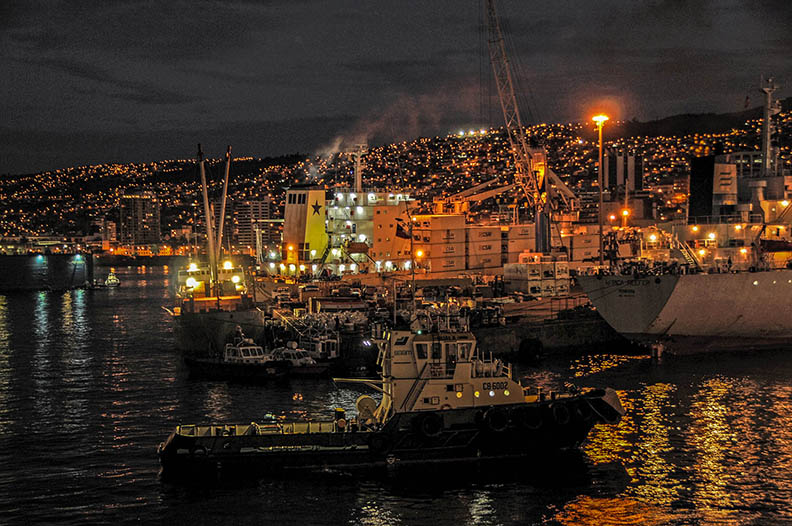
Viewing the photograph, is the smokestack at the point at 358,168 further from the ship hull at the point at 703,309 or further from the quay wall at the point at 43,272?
the quay wall at the point at 43,272

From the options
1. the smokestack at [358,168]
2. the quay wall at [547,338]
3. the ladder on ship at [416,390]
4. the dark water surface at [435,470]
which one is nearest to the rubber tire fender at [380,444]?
the dark water surface at [435,470]

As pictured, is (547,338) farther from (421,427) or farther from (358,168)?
(358,168)

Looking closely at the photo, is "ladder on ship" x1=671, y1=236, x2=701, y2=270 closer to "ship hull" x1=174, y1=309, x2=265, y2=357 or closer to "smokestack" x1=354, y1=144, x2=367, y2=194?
"ship hull" x1=174, y1=309, x2=265, y2=357

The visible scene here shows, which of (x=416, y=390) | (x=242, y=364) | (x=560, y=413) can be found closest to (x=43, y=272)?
(x=242, y=364)

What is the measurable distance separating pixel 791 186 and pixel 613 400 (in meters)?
31.9

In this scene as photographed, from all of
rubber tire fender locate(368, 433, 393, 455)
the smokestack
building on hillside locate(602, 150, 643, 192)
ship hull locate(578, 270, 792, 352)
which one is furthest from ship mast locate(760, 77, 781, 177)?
building on hillside locate(602, 150, 643, 192)

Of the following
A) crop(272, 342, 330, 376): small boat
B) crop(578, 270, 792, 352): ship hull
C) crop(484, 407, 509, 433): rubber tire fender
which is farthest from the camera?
crop(578, 270, 792, 352): ship hull

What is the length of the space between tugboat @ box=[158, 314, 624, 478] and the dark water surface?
55cm

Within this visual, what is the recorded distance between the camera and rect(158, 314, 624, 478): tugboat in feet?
76.5

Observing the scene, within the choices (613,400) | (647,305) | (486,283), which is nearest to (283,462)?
(613,400)

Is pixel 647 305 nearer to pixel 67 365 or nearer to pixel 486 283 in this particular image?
pixel 486 283

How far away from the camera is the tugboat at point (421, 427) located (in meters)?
23.3

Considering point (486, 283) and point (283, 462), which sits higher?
point (486, 283)

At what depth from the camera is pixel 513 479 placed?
2303 cm
